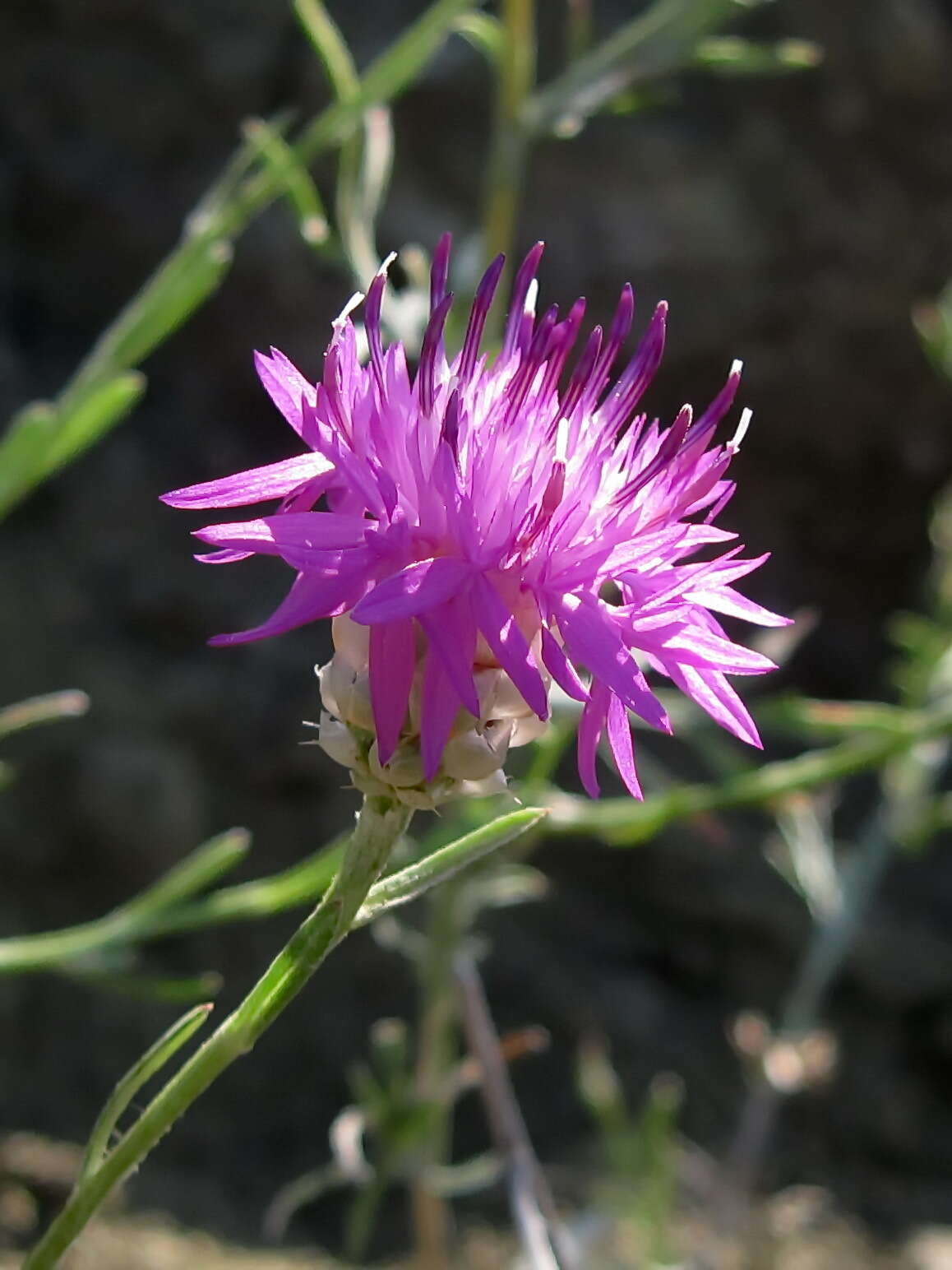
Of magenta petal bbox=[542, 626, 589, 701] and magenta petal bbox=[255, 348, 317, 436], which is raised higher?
magenta petal bbox=[255, 348, 317, 436]

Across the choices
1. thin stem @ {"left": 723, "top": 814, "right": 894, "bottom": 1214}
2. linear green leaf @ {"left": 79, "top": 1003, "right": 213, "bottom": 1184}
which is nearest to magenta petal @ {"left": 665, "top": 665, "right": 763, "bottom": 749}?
linear green leaf @ {"left": 79, "top": 1003, "right": 213, "bottom": 1184}

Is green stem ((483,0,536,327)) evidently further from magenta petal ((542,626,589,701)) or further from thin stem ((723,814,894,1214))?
thin stem ((723,814,894,1214))

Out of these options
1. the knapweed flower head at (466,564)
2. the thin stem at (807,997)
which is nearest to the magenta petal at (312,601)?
the knapweed flower head at (466,564)

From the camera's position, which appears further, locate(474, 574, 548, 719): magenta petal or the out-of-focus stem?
the out-of-focus stem

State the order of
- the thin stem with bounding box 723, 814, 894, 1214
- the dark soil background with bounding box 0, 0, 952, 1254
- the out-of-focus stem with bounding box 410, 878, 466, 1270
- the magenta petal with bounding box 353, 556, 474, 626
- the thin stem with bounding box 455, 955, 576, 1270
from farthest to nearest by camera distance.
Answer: the dark soil background with bounding box 0, 0, 952, 1254
the thin stem with bounding box 723, 814, 894, 1214
the out-of-focus stem with bounding box 410, 878, 466, 1270
the thin stem with bounding box 455, 955, 576, 1270
the magenta petal with bounding box 353, 556, 474, 626

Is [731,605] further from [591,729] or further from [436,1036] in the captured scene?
[436,1036]

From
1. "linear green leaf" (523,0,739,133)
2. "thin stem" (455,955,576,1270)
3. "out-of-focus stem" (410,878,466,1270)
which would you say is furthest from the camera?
"out-of-focus stem" (410,878,466,1270)
